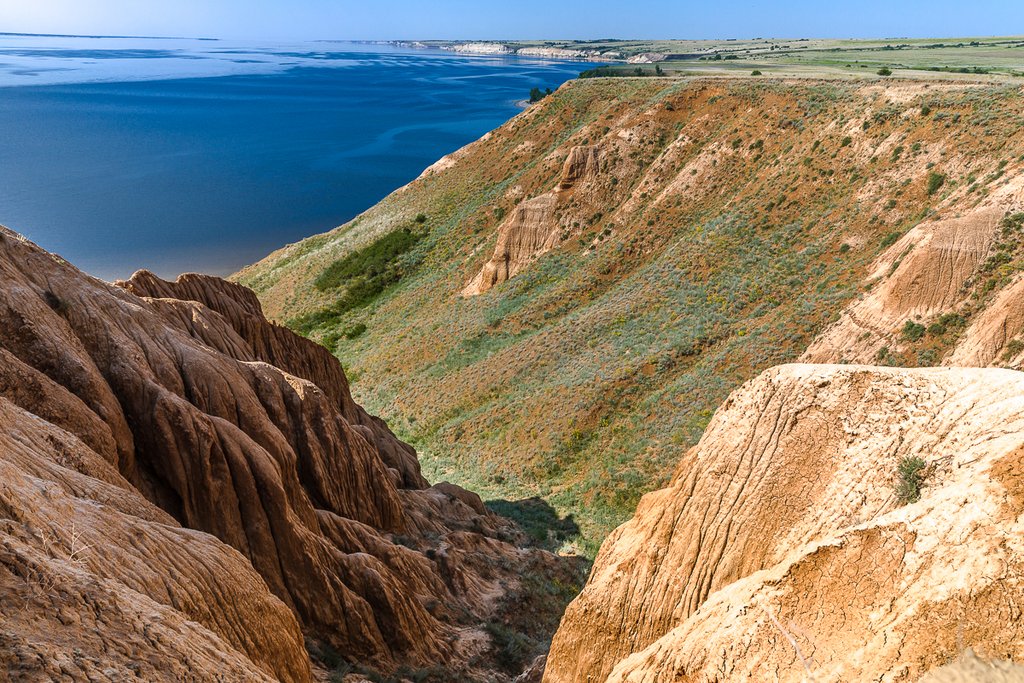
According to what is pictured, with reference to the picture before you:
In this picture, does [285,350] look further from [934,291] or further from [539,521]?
[934,291]

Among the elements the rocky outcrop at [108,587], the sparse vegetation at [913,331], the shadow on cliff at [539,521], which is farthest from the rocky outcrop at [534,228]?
the rocky outcrop at [108,587]

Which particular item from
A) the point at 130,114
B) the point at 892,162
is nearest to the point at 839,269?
the point at 892,162

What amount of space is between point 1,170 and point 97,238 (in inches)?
1985

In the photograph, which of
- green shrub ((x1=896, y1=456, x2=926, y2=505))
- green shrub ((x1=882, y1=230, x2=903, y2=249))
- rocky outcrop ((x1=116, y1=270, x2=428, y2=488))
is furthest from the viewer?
green shrub ((x1=882, y1=230, x2=903, y2=249))

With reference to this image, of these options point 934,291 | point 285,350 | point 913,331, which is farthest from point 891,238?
point 285,350

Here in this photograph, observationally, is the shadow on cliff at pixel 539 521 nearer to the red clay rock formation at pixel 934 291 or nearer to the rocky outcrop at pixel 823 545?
the rocky outcrop at pixel 823 545

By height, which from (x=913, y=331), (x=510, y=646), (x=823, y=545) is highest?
(x=913, y=331)

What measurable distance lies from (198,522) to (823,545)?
12.1 meters

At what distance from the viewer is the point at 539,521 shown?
27.3m

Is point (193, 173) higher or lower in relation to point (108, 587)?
higher

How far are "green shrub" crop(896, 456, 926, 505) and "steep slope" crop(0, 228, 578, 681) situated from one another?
9292 millimetres

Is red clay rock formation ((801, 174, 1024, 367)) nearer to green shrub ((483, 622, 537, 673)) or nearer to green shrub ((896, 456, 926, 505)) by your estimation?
green shrub ((896, 456, 926, 505))

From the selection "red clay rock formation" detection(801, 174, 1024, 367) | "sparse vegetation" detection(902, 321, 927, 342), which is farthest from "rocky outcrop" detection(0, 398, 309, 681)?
"sparse vegetation" detection(902, 321, 927, 342)

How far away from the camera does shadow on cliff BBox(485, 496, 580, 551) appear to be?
25.5 metres
